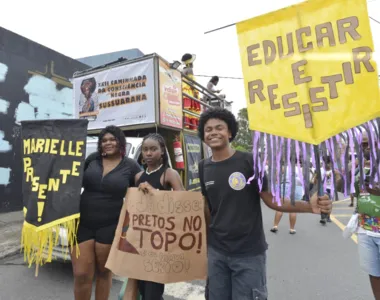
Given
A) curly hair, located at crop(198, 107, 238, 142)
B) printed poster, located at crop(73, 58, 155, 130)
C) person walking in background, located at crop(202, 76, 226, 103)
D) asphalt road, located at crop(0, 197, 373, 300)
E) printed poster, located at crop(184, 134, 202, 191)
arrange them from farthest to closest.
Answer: person walking in background, located at crop(202, 76, 226, 103)
printed poster, located at crop(184, 134, 202, 191)
printed poster, located at crop(73, 58, 155, 130)
asphalt road, located at crop(0, 197, 373, 300)
curly hair, located at crop(198, 107, 238, 142)

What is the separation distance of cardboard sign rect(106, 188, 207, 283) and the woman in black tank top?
0.13m

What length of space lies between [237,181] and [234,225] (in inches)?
11.1

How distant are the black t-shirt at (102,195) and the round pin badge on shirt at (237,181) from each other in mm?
1046

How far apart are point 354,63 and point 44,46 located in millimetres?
9487

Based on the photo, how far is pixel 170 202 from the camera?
2229 mm

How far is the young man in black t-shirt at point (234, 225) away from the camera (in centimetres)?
178

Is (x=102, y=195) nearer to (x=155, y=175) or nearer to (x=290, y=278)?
(x=155, y=175)

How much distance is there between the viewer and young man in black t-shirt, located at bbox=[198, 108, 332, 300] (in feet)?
5.83

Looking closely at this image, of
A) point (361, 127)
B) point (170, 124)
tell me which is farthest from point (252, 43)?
point (170, 124)

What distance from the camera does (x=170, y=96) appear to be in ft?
15.5

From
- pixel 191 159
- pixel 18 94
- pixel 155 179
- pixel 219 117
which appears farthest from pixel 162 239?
pixel 18 94

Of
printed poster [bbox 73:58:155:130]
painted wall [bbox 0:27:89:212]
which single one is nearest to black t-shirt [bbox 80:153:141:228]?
printed poster [bbox 73:58:155:130]

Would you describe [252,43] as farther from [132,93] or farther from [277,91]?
[132,93]

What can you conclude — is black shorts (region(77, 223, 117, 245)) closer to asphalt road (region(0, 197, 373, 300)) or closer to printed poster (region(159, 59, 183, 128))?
asphalt road (region(0, 197, 373, 300))
